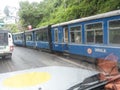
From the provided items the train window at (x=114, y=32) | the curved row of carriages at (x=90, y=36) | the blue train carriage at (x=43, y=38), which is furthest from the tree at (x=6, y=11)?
the train window at (x=114, y=32)

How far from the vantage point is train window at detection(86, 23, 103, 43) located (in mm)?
14505

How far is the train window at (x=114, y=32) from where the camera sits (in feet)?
41.9

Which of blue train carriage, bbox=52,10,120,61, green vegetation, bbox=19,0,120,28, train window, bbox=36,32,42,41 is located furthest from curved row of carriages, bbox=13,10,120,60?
green vegetation, bbox=19,0,120,28

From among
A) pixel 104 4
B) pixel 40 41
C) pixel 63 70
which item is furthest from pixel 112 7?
pixel 63 70

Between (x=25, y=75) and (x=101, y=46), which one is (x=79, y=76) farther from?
(x=101, y=46)

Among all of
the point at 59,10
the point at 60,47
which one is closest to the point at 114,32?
the point at 60,47

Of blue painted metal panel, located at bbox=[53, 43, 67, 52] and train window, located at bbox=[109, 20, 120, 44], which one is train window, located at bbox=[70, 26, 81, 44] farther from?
train window, located at bbox=[109, 20, 120, 44]

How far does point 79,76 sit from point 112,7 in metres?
20.6

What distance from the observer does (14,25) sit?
97125 millimetres

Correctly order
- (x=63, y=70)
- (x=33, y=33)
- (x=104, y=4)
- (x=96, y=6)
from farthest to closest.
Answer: (x=33, y=33), (x=96, y=6), (x=104, y=4), (x=63, y=70)

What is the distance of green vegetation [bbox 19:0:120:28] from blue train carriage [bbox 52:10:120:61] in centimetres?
523

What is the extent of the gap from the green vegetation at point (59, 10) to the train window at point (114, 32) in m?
9.33

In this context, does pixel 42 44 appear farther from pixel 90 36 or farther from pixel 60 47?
pixel 90 36

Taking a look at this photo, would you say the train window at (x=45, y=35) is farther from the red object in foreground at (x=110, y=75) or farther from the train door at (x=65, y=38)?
the red object in foreground at (x=110, y=75)
